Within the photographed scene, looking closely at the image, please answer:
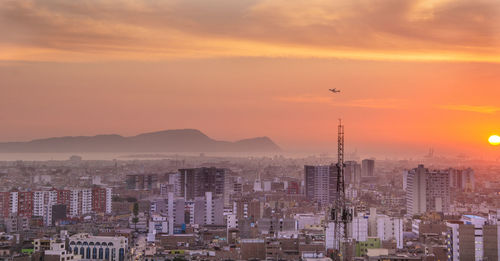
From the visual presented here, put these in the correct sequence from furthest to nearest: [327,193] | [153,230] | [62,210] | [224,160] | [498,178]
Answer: [224,160]
[498,178]
[327,193]
[62,210]
[153,230]

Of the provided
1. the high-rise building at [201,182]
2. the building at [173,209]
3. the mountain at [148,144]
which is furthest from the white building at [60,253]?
the mountain at [148,144]

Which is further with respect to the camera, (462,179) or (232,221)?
(462,179)

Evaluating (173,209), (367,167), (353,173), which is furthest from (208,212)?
(367,167)

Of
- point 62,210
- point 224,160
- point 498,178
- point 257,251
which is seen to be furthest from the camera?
point 224,160

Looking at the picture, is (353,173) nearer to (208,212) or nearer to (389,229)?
(208,212)

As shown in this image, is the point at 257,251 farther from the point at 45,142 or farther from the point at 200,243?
the point at 45,142

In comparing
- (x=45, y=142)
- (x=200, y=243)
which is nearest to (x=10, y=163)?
(x=45, y=142)

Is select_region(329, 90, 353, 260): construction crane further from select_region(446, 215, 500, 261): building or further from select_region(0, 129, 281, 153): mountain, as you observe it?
select_region(0, 129, 281, 153): mountain
